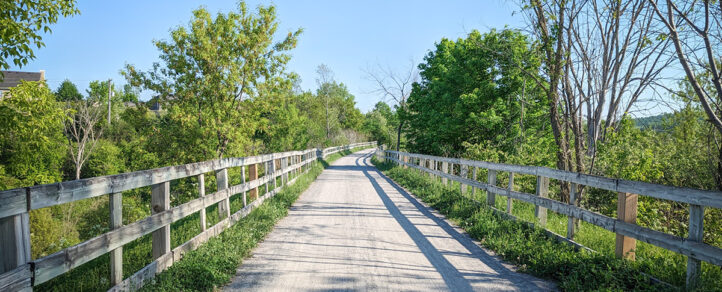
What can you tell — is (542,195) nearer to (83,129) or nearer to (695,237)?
(695,237)

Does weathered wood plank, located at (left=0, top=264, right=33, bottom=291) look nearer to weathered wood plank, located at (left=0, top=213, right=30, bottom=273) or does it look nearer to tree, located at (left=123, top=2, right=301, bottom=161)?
weathered wood plank, located at (left=0, top=213, right=30, bottom=273)

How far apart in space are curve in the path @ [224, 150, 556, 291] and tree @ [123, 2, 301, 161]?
7.51 metres

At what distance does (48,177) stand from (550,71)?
40.6 meters

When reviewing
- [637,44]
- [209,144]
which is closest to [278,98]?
[209,144]

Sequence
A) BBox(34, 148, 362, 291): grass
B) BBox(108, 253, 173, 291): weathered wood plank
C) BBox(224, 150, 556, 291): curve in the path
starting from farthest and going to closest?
BBox(224, 150, 556, 291): curve in the path < BBox(34, 148, 362, 291): grass < BBox(108, 253, 173, 291): weathered wood plank

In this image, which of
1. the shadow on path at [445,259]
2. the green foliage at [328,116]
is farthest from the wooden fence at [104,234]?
the green foliage at [328,116]

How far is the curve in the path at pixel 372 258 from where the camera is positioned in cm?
449

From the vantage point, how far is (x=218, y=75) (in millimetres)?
15062

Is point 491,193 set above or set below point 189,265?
above

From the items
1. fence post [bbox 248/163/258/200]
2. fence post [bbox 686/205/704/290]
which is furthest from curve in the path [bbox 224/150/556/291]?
fence post [bbox 686/205/704/290]

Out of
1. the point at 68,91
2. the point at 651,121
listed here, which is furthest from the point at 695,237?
the point at 68,91

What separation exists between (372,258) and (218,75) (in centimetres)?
1155

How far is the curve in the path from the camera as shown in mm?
4492

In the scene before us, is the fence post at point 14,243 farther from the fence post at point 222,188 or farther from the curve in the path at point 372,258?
the fence post at point 222,188
